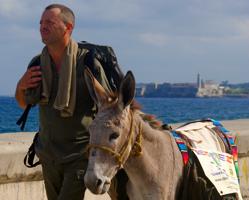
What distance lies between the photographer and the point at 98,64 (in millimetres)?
5199

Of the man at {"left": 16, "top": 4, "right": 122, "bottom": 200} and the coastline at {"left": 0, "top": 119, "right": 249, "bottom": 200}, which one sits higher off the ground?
the man at {"left": 16, "top": 4, "right": 122, "bottom": 200}

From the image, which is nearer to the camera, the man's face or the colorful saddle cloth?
the man's face

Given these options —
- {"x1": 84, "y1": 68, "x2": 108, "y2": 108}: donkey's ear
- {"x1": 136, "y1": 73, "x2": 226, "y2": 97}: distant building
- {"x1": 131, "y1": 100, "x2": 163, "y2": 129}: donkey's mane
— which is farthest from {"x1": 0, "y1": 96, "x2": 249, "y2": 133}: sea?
{"x1": 136, "y1": 73, "x2": 226, "y2": 97}: distant building

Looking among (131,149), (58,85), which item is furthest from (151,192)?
(58,85)

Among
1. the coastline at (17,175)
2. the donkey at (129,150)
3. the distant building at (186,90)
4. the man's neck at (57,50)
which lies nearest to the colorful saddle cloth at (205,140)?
the donkey at (129,150)

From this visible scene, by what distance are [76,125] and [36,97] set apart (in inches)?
14.6

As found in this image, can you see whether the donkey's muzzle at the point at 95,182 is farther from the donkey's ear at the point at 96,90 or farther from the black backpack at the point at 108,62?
the black backpack at the point at 108,62

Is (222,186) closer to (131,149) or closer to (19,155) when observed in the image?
(131,149)

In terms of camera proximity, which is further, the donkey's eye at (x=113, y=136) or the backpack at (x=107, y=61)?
the backpack at (x=107, y=61)

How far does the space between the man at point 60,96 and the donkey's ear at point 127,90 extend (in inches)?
22.4

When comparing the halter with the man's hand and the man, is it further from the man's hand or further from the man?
the man's hand

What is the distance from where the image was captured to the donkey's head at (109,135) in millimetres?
4418

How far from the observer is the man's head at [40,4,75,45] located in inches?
203

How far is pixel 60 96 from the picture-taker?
512 cm
